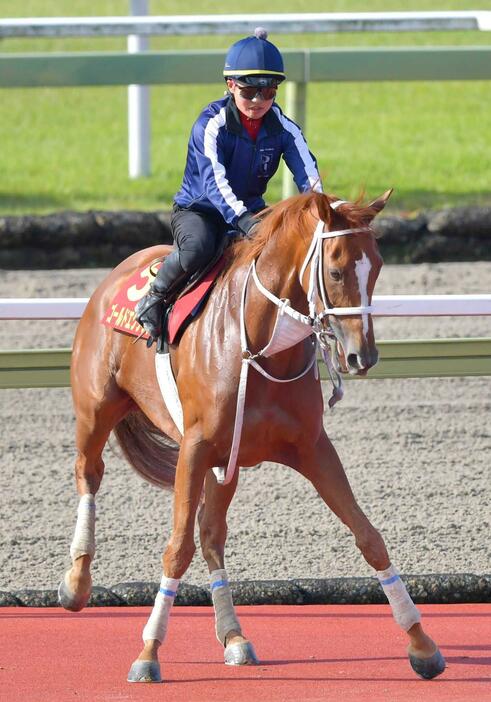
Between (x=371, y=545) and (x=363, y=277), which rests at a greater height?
(x=363, y=277)

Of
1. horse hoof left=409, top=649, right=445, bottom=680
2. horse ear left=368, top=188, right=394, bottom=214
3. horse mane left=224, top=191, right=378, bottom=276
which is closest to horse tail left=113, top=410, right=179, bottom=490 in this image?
horse mane left=224, top=191, right=378, bottom=276

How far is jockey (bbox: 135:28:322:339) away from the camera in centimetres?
472

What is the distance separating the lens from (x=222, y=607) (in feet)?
16.1

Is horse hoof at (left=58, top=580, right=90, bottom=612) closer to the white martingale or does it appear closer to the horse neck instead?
the horse neck

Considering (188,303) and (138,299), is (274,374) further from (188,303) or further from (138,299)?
(138,299)

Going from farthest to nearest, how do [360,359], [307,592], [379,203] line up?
[307,592] < [379,203] < [360,359]

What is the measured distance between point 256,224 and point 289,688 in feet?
5.42

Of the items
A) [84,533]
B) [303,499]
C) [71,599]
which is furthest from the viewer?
[303,499]

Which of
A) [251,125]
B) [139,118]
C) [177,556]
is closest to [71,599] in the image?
[177,556]

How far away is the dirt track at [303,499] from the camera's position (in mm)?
5840

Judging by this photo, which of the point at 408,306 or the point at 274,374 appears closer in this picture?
the point at 274,374

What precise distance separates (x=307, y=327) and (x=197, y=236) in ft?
2.22

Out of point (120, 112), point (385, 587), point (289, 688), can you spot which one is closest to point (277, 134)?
point (385, 587)

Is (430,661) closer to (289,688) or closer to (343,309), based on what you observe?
(289,688)
